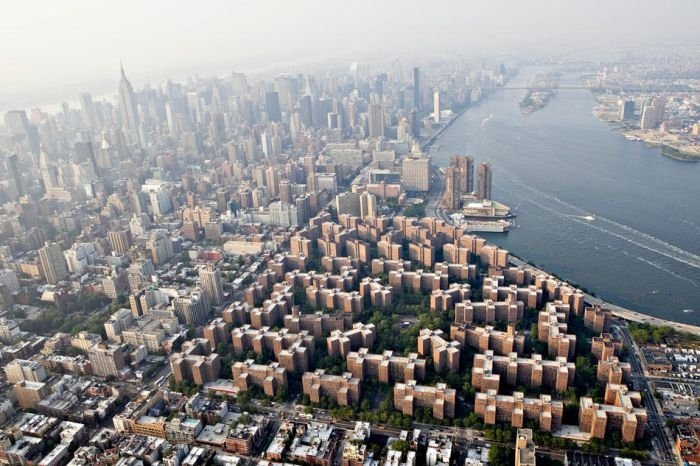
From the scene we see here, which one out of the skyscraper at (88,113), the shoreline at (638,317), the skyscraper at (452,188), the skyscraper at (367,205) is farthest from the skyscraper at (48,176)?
the shoreline at (638,317)

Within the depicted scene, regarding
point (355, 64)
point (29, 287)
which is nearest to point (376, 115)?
point (29, 287)

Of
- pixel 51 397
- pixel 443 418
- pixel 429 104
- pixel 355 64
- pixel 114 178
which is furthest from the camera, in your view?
pixel 355 64

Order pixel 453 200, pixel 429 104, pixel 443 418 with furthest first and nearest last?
pixel 429 104 → pixel 453 200 → pixel 443 418

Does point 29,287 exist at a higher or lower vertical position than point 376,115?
lower

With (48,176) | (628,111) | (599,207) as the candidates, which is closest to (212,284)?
(599,207)

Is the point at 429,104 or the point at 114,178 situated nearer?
the point at 114,178

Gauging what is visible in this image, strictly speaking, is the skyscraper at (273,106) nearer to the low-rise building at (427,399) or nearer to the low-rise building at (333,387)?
the low-rise building at (333,387)

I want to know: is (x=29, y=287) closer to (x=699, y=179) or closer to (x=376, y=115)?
(x=376, y=115)
